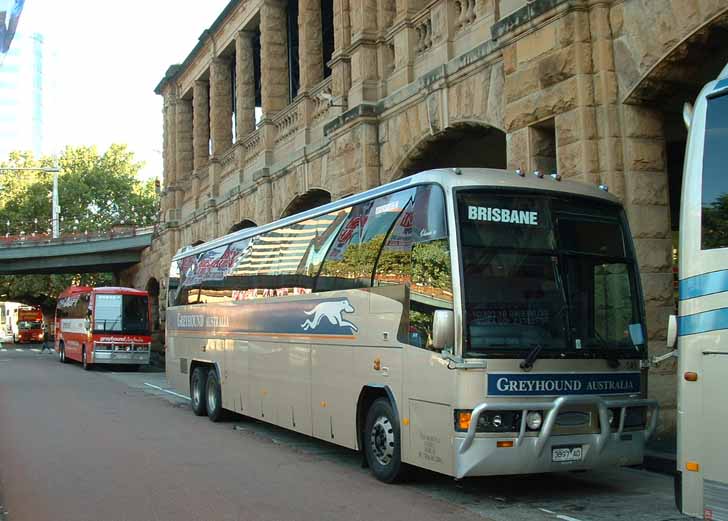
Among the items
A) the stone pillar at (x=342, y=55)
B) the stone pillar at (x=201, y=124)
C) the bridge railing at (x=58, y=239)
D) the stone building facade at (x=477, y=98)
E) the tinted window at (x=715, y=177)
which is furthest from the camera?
the bridge railing at (x=58, y=239)

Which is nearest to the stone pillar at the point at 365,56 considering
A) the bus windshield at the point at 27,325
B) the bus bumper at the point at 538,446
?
the bus bumper at the point at 538,446

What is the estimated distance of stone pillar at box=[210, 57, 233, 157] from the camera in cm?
2988

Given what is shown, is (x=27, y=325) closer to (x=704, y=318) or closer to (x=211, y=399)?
(x=211, y=399)

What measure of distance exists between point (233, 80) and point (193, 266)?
1668 cm

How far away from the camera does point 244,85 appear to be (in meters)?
26.8

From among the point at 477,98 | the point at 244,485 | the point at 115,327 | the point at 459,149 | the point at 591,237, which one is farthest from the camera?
the point at 115,327

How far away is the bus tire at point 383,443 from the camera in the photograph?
8.38m

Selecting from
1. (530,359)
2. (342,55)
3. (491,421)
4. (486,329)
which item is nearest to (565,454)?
(491,421)

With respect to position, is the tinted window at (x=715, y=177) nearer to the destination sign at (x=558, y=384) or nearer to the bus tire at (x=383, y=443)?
the destination sign at (x=558, y=384)

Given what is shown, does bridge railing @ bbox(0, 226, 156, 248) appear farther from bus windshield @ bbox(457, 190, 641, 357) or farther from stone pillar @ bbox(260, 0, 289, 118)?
bus windshield @ bbox(457, 190, 641, 357)

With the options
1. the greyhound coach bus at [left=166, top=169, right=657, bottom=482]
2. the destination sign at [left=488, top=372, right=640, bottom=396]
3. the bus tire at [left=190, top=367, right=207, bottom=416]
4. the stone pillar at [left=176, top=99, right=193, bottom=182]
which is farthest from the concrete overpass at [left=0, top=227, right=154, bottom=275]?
the destination sign at [left=488, top=372, right=640, bottom=396]

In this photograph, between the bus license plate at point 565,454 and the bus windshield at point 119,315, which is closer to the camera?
the bus license plate at point 565,454

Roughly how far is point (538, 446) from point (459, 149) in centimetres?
1021

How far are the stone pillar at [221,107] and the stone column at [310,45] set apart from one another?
9.15 meters
